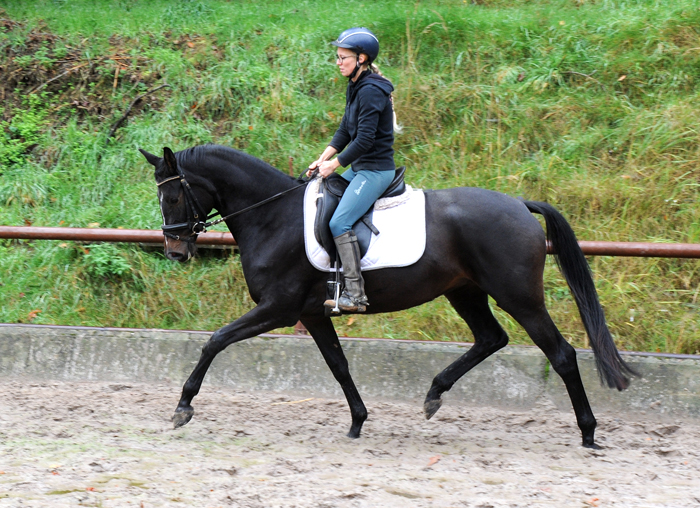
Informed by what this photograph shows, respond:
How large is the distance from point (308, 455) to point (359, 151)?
2003 millimetres

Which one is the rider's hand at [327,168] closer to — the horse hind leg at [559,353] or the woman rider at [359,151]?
the woman rider at [359,151]

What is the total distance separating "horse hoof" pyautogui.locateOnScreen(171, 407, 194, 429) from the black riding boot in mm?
1227

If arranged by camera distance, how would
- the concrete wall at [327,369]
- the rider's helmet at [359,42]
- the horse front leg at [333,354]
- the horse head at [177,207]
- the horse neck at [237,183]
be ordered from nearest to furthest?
the rider's helmet at [359,42] < the horse head at [177,207] < the horse neck at [237,183] < the horse front leg at [333,354] < the concrete wall at [327,369]

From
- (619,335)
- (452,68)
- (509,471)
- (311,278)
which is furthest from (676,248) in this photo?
(452,68)

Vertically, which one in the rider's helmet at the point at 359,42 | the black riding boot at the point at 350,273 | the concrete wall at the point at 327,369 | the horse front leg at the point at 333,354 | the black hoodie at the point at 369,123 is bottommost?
the concrete wall at the point at 327,369

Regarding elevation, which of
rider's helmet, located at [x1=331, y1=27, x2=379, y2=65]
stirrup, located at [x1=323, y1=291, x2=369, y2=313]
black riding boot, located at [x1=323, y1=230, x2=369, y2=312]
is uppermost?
rider's helmet, located at [x1=331, y1=27, x2=379, y2=65]

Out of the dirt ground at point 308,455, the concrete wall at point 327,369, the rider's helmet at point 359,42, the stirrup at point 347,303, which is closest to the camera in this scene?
the dirt ground at point 308,455

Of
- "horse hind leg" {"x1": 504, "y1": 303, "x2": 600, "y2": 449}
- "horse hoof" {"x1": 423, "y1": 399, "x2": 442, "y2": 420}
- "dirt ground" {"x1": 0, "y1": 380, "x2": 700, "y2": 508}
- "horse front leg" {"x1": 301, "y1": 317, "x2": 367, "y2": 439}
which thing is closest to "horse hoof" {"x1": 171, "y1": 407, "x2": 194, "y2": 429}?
"dirt ground" {"x1": 0, "y1": 380, "x2": 700, "y2": 508}

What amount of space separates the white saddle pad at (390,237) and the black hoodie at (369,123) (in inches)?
11.6

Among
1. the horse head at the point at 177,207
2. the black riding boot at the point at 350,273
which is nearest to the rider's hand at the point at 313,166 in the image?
the black riding boot at the point at 350,273

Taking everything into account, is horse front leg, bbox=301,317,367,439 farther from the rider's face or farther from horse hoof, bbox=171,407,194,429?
the rider's face

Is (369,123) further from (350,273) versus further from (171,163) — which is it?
Answer: (171,163)

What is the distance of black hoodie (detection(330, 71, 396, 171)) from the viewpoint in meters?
4.27

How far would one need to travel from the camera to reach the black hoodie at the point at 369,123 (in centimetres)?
427
